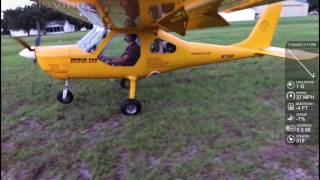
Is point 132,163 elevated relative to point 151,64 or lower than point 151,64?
lower

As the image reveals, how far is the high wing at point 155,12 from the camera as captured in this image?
598 centimetres

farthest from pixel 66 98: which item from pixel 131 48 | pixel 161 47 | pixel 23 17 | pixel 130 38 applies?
pixel 23 17

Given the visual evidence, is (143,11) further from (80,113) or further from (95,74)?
(80,113)

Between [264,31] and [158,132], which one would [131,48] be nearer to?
[158,132]

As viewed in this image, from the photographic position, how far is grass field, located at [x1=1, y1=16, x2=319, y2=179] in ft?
14.9

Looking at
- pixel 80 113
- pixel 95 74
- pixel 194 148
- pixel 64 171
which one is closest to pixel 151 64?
pixel 95 74

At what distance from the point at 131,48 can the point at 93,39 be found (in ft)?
2.53

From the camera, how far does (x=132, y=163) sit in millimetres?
4742

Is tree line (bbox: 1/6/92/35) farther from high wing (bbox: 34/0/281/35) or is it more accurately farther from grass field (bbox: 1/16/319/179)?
high wing (bbox: 34/0/281/35)

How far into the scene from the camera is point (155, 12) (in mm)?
6340

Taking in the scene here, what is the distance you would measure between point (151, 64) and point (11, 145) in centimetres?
301

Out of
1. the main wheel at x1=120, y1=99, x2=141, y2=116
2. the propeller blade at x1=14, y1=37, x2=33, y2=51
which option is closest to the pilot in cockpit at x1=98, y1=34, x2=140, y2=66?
the main wheel at x1=120, y1=99, x2=141, y2=116

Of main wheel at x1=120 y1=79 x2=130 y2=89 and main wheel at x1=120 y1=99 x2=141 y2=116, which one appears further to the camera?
main wheel at x1=120 y1=79 x2=130 y2=89

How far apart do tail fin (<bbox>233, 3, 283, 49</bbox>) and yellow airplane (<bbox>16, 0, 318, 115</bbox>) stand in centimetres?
43
